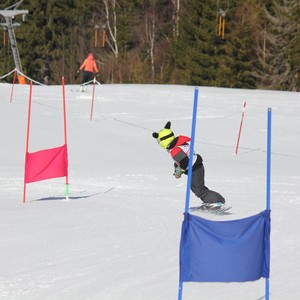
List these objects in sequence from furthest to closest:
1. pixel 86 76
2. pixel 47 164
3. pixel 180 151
A: pixel 86 76 < pixel 47 164 < pixel 180 151

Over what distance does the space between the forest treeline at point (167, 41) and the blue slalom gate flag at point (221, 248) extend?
4571 centimetres

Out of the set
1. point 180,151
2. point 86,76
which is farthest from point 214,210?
point 86,76

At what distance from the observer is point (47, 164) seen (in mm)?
12836

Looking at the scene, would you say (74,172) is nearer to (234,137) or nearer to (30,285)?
(234,137)

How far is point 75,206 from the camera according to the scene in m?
12.6

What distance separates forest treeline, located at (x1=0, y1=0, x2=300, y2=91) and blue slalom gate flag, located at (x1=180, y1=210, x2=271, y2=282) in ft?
150

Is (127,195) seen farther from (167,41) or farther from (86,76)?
(167,41)

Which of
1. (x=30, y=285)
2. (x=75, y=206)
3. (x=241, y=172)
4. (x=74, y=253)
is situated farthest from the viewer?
(x=241, y=172)

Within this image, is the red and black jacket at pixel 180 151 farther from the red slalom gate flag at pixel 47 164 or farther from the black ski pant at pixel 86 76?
the black ski pant at pixel 86 76

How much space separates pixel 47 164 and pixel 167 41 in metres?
57.6

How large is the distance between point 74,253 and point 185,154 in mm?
2474

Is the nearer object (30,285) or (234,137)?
(30,285)

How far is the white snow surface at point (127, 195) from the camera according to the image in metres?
7.97

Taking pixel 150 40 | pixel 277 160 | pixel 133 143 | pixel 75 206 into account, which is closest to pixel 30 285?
pixel 75 206
